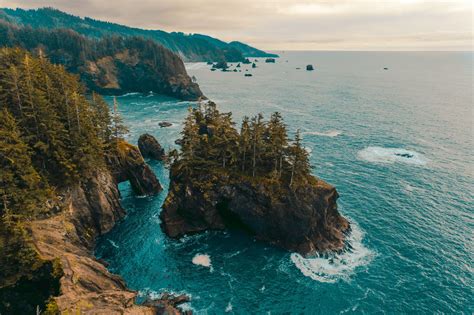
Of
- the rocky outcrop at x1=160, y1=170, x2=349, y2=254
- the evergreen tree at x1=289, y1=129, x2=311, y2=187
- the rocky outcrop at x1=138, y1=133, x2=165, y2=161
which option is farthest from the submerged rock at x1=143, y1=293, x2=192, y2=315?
the rocky outcrop at x1=138, y1=133, x2=165, y2=161

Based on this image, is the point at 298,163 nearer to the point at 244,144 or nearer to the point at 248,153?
the point at 248,153

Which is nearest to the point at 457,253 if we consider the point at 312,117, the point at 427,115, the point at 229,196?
the point at 229,196

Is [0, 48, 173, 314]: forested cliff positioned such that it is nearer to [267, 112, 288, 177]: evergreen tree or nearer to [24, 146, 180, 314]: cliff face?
[24, 146, 180, 314]: cliff face

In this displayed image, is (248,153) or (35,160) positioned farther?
(248,153)

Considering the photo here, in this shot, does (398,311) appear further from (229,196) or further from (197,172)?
(197,172)

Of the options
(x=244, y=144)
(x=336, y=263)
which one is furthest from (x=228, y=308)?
(x=244, y=144)

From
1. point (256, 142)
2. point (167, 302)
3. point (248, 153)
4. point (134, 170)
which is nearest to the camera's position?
point (167, 302)

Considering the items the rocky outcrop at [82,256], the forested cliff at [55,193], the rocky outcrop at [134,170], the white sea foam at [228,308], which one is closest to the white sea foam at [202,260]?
the white sea foam at [228,308]
